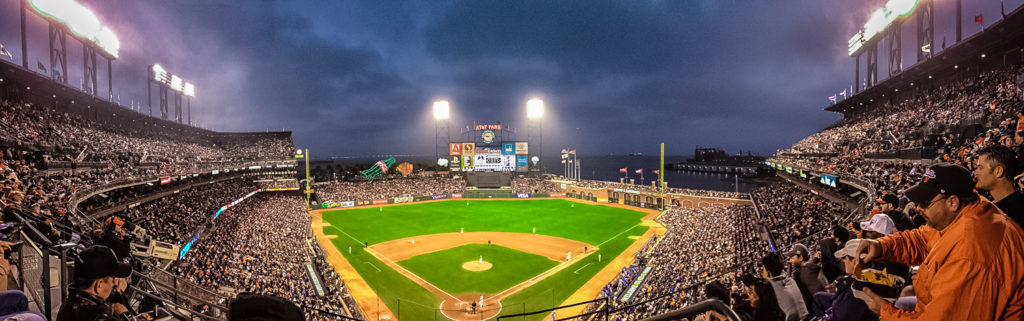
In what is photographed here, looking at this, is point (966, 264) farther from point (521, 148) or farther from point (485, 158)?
point (485, 158)

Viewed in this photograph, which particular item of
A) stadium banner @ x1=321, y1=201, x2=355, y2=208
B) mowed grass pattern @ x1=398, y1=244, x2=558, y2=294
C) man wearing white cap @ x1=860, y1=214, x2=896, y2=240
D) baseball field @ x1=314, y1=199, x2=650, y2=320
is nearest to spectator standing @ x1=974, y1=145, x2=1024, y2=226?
man wearing white cap @ x1=860, y1=214, x2=896, y2=240

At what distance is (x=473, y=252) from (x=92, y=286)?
94.3 feet

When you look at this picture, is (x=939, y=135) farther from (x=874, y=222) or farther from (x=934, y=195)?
(x=934, y=195)

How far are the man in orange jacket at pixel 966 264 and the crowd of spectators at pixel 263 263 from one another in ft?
42.4

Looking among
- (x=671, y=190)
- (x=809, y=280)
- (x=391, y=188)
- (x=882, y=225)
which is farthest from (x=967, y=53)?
(x=391, y=188)

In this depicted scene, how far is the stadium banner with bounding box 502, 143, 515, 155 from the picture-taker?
212 feet

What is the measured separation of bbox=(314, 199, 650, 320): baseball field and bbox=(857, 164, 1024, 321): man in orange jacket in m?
16.1

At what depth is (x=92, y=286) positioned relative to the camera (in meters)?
3.41

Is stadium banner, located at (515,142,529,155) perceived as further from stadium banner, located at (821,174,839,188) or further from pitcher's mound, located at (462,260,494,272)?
stadium banner, located at (821,174,839,188)

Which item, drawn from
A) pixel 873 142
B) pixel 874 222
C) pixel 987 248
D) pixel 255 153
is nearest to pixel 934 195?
pixel 987 248

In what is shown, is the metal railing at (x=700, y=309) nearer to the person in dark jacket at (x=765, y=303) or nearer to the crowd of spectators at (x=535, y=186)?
the person in dark jacket at (x=765, y=303)

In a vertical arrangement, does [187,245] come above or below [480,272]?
above

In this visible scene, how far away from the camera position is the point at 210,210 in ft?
100.0

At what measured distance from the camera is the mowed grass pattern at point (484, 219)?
3900 centimetres
